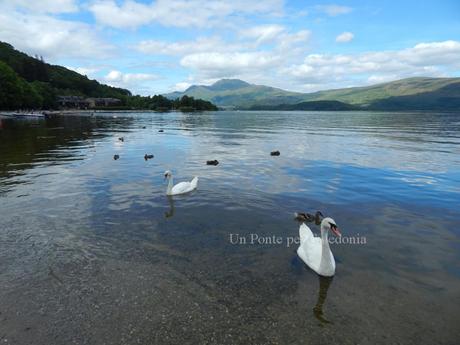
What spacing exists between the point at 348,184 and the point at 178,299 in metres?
15.2

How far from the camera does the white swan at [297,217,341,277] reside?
9508 mm

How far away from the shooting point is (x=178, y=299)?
27.1 feet

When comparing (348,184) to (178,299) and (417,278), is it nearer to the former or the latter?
(417,278)

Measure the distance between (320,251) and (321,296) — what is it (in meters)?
1.76

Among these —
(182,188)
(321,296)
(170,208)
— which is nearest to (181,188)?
(182,188)

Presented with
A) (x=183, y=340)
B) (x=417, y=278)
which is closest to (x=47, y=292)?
(x=183, y=340)

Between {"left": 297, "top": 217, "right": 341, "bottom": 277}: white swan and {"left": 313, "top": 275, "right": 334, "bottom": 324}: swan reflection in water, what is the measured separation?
0.54 ft

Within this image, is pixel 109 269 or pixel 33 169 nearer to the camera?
pixel 109 269

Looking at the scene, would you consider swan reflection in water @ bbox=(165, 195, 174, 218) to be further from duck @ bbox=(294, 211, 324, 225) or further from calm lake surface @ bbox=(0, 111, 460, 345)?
duck @ bbox=(294, 211, 324, 225)

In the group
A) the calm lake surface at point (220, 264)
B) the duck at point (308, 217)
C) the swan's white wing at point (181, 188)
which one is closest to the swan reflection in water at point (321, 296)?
the calm lake surface at point (220, 264)

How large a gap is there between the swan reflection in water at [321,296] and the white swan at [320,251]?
0.16m

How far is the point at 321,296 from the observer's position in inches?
340

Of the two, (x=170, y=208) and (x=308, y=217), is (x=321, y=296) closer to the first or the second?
(x=308, y=217)

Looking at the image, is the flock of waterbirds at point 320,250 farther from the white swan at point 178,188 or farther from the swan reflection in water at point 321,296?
the white swan at point 178,188
